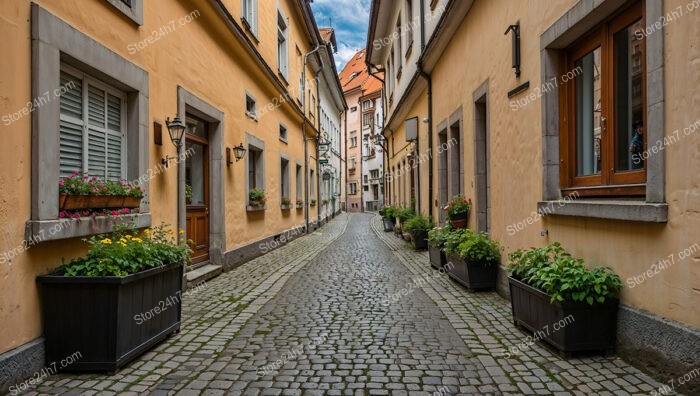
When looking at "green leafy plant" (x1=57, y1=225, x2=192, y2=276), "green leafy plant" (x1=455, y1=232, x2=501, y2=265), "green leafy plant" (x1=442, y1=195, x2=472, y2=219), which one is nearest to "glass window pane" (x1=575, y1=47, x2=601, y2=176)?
"green leafy plant" (x1=455, y1=232, x2=501, y2=265)

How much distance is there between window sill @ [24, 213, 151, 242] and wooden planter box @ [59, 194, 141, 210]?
4.4 inches

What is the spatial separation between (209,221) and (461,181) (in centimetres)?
475

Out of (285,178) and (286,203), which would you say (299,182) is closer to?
(285,178)

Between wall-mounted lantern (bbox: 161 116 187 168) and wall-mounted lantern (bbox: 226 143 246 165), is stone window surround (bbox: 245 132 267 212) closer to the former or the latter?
wall-mounted lantern (bbox: 226 143 246 165)

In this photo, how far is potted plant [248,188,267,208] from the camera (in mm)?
10727

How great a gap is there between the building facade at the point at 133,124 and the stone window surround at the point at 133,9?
0.5 inches

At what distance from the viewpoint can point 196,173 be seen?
8.54m

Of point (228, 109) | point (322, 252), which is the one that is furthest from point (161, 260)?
point (322, 252)

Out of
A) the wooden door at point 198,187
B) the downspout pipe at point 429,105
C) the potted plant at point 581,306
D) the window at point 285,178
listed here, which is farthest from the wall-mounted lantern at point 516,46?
the window at point 285,178

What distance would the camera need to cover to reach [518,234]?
5930 millimetres

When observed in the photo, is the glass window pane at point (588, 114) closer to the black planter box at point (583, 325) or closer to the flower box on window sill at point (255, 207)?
the black planter box at point (583, 325)

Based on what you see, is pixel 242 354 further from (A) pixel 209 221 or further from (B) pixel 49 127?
(A) pixel 209 221

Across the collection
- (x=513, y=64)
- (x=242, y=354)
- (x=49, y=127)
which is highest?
(x=513, y=64)

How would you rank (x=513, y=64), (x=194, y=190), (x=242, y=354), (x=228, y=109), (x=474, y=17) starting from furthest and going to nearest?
(x=228, y=109)
(x=194, y=190)
(x=474, y=17)
(x=513, y=64)
(x=242, y=354)
